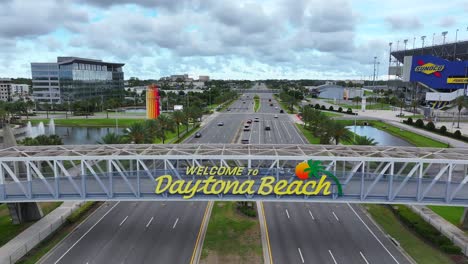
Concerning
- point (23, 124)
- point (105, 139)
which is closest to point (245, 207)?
point (105, 139)

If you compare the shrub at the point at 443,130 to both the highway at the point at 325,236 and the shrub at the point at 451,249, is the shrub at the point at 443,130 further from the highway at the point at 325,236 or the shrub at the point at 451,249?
the shrub at the point at 451,249

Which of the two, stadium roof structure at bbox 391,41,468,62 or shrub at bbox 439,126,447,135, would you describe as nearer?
shrub at bbox 439,126,447,135

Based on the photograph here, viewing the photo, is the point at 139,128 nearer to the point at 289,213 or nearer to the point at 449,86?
the point at 289,213

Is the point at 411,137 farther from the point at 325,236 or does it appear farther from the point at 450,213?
the point at 325,236

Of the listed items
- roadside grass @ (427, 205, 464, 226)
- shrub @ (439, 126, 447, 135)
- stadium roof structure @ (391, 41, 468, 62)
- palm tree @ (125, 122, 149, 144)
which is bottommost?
roadside grass @ (427, 205, 464, 226)

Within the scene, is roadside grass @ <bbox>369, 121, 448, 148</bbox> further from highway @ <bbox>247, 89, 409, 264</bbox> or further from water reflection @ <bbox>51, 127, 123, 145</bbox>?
water reflection @ <bbox>51, 127, 123, 145</bbox>

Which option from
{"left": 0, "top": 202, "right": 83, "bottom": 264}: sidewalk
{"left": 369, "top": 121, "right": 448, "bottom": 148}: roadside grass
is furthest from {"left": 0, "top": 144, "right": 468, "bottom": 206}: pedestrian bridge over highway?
{"left": 369, "top": 121, "right": 448, "bottom": 148}: roadside grass

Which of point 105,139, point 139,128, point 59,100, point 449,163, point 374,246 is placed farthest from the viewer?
point 59,100

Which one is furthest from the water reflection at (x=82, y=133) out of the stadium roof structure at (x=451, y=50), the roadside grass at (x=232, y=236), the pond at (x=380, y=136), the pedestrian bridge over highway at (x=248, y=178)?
the stadium roof structure at (x=451, y=50)
